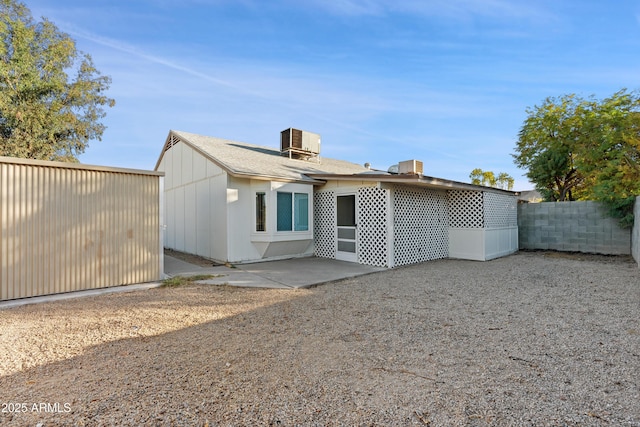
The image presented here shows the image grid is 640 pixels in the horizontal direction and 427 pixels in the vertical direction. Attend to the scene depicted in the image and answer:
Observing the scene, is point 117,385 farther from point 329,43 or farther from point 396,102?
point 396,102

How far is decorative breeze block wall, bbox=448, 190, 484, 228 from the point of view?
36.4ft

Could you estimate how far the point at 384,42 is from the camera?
432 inches

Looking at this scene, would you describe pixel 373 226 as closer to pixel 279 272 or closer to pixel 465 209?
pixel 279 272

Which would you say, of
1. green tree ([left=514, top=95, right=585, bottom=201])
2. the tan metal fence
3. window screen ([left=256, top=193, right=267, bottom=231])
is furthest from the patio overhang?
green tree ([left=514, top=95, right=585, bottom=201])

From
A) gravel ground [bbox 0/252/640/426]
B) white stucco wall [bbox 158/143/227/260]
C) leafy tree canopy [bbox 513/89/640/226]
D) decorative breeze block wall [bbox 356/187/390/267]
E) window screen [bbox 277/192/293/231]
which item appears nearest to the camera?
gravel ground [bbox 0/252/640/426]

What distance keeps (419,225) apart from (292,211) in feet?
13.8

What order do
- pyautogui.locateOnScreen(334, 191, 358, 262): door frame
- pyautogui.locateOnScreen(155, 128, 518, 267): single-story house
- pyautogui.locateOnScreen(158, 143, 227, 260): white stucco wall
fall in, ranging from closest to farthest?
pyautogui.locateOnScreen(155, 128, 518, 267): single-story house
pyautogui.locateOnScreen(334, 191, 358, 262): door frame
pyautogui.locateOnScreen(158, 143, 227, 260): white stucco wall

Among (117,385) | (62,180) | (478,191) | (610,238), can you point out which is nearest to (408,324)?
(117,385)

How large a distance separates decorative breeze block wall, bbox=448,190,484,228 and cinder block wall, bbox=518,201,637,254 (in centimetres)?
444

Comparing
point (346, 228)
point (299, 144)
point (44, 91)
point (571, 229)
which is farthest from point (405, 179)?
point (44, 91)

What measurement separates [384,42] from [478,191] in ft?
19.9

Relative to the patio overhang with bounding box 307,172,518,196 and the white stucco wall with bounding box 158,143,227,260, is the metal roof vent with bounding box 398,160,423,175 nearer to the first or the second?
the patio overhang with bounding box 307,172,518,196

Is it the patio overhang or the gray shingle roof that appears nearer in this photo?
the patio overhang

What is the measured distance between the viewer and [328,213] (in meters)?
11.1
